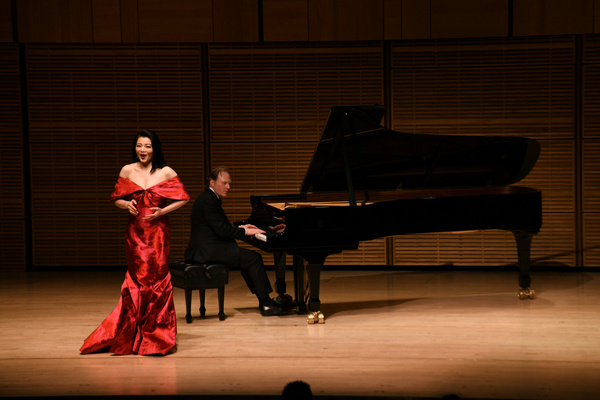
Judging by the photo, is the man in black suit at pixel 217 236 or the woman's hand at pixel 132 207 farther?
the man in black suit at pixel 217 236

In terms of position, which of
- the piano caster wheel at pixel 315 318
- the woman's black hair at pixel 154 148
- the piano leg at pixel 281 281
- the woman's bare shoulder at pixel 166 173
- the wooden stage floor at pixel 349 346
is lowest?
the wooden stage floor at pixel 349 346

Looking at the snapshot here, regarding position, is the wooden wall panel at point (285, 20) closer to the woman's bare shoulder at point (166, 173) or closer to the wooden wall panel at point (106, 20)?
the wooden wall panel at point (106, 20)

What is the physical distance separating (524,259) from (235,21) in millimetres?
3572

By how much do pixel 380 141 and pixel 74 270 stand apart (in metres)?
3.74

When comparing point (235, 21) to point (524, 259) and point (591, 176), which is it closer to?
point (524, 259)

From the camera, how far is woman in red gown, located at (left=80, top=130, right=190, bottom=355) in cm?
417

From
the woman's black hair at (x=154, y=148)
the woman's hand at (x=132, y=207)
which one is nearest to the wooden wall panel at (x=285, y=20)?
the woman's black hair at (x=154, y=148)

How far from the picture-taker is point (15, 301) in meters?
5.74

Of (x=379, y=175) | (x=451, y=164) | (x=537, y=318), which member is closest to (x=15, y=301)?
(x=379, y=175)

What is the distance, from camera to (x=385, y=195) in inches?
221

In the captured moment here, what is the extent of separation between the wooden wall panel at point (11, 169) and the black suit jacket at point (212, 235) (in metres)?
3.06

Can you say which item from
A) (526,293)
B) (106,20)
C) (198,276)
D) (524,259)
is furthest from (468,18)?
(198,276)

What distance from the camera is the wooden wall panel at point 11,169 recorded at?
7.08m


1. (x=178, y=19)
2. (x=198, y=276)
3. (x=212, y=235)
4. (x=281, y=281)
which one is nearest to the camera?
(x=198, y=276)
